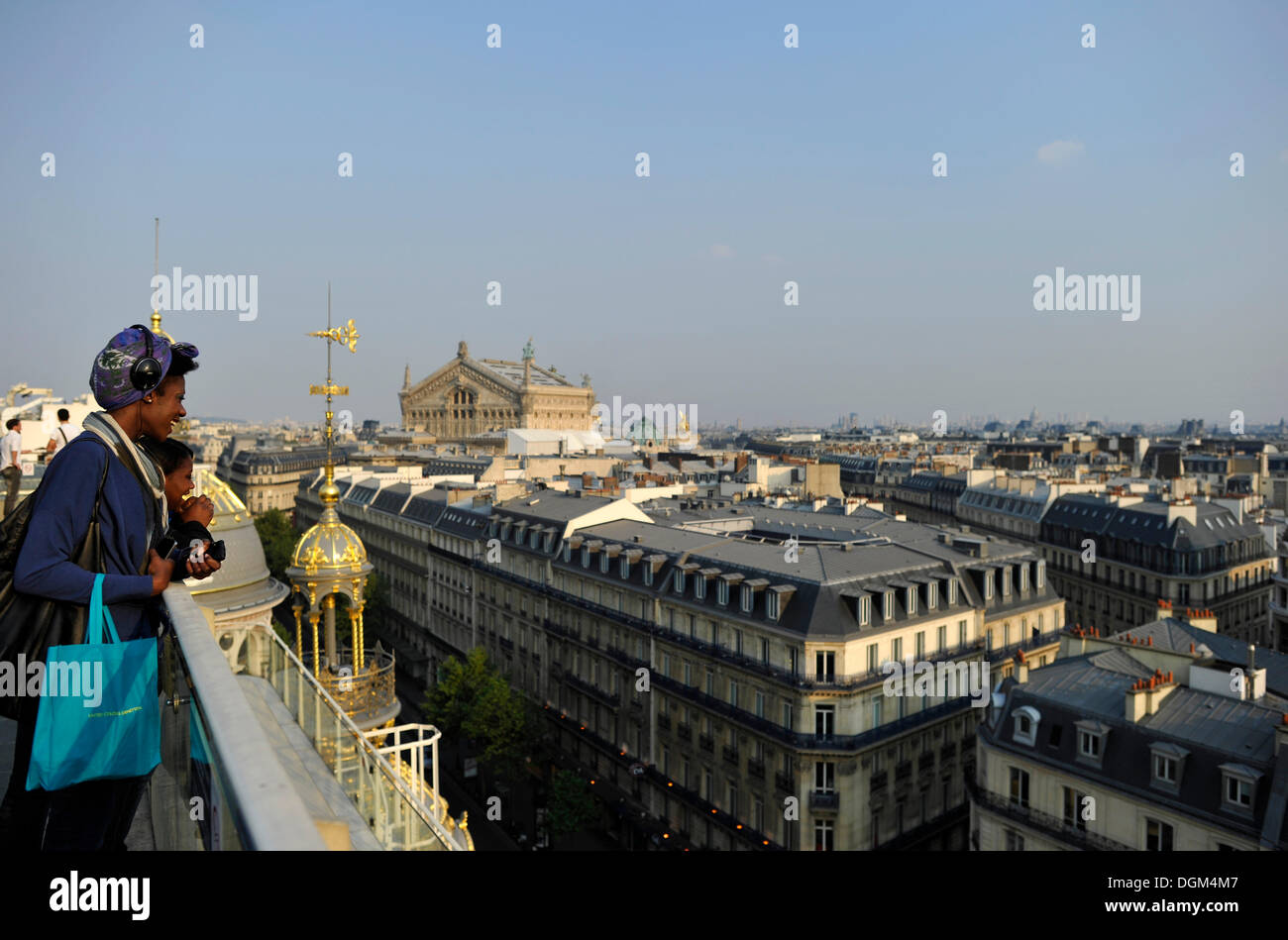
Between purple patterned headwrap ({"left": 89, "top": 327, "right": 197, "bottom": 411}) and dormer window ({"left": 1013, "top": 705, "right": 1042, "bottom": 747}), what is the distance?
2845 cm

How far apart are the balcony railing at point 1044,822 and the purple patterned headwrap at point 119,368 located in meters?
27.1

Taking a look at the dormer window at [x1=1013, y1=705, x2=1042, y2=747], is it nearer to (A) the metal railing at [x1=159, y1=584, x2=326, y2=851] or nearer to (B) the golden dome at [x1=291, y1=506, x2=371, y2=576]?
(B) the golden dome at [x1=291, y1=506, x2=371, y2=576]

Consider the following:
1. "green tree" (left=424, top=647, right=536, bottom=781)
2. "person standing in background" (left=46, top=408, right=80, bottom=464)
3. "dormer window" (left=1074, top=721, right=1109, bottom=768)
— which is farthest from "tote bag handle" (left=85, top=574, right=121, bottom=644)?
"green tree" (left=424, top=647, right=536, bottom=781)

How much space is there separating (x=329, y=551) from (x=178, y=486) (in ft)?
45.3

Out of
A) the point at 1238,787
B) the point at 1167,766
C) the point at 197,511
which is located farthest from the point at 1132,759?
the point at 197,511

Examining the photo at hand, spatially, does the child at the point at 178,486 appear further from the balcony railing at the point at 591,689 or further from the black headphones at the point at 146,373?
the balcony railing at the point at 591,689

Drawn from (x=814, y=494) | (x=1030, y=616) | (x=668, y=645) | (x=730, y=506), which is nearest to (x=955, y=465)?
(x=814, y=494)

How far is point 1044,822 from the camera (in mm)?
26969

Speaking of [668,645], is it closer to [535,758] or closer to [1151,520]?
[535,758]

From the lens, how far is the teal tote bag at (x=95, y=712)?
4719 millimetres

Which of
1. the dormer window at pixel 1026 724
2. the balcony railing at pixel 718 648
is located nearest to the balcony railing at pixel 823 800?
the balcony railing at pixel 718 648

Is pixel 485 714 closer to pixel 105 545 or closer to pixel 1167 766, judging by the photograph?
pixel 1167 766
